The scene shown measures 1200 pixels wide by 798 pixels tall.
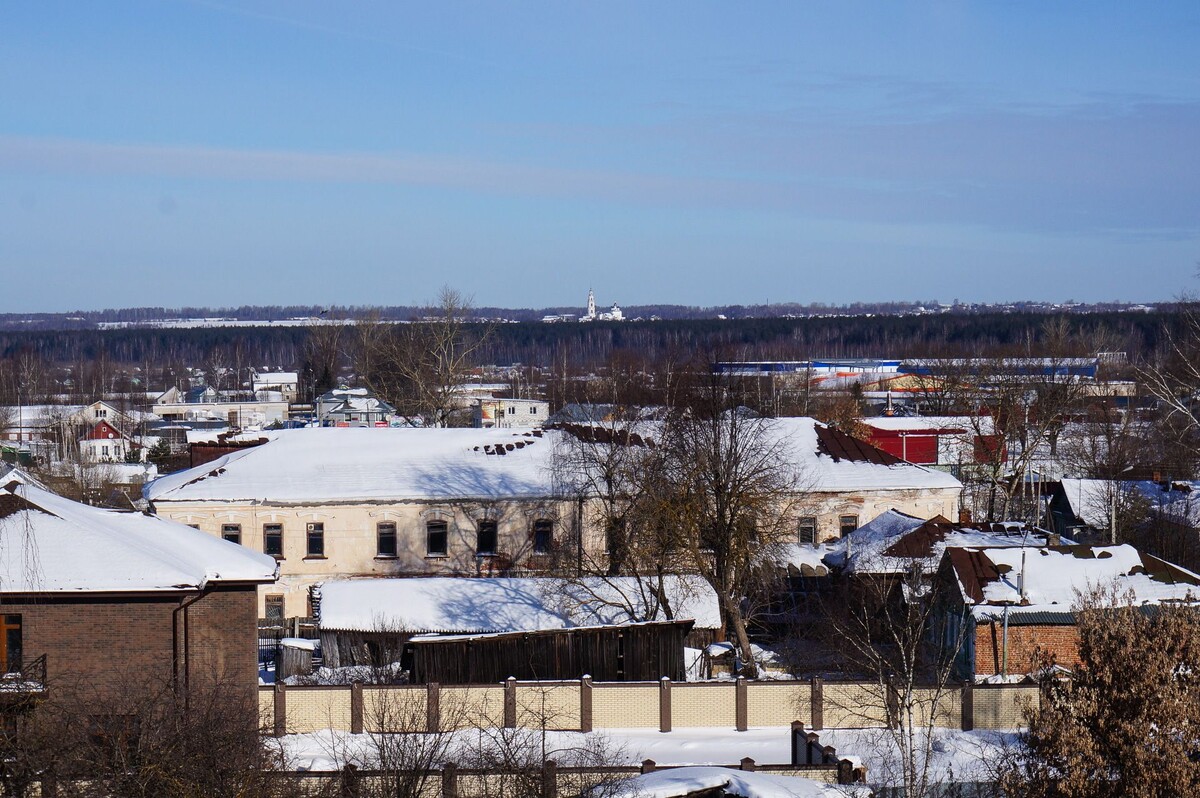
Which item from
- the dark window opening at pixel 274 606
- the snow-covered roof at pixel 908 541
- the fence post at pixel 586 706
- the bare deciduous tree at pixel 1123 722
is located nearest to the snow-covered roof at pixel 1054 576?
the snow-covered roof at pixel 908 541

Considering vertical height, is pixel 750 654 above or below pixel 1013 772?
below

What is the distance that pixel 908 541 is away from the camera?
29.0m

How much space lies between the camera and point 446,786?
1548 centimetres

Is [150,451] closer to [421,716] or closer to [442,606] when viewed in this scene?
[442,606]

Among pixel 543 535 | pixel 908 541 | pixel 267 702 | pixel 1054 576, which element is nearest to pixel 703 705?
pixel 267 702

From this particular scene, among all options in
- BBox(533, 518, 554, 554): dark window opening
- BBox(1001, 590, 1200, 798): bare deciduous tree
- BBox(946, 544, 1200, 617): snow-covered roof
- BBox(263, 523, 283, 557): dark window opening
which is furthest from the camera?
BBox(533, 518, 554, 554): dark window opening

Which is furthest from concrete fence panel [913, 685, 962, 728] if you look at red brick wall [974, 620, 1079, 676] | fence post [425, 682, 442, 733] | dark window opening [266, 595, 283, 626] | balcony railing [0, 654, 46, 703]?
dark window opening [266, 595, 283, 626]

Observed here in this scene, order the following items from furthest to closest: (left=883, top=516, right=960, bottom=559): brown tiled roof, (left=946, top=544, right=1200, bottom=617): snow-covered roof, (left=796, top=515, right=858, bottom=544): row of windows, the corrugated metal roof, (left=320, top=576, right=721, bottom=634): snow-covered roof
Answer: (left=796, top=515, right=858, bottom=544): row of windows < (left=883, top=516, right=960, bottom=559): brown tiled roof < (left=320, top=576, right=721, bottom=634): snow-covered roof < (left=946, top=544, right=1200, bottom=617): snow-covered roof < the corrugated metal roof

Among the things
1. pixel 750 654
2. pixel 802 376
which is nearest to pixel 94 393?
pixel 802 376

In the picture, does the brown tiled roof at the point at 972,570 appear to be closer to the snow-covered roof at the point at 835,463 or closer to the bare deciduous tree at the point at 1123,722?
the snow-covered roof at the point at 835,463

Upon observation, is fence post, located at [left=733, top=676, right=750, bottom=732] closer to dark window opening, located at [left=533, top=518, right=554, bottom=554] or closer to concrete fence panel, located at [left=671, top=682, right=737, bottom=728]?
concrete fence panel, located at [left=671, top=682, right=737, bottom=728]

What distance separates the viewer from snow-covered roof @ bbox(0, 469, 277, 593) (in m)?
17.4

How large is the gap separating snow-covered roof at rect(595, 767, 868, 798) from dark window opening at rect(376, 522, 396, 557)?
19.5 meters

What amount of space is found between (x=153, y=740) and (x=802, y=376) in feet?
270
